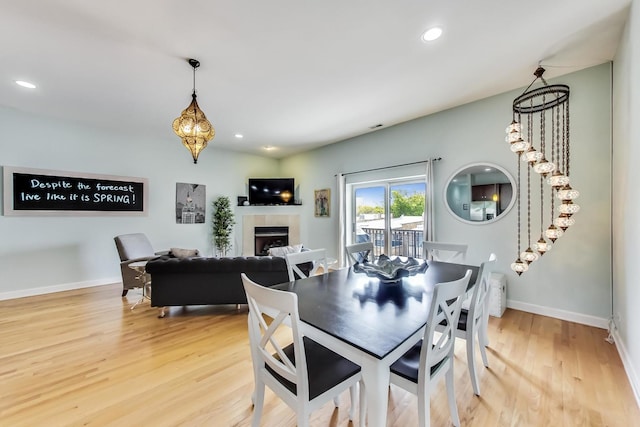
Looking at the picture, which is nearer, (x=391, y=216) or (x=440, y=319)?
(x=440, y=319)

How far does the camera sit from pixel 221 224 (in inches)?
234

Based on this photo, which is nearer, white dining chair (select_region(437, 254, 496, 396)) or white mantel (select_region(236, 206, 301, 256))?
white dining chair (select_region(437, 254, 496, 396))

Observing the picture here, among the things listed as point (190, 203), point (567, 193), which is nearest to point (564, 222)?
point (567, 193)

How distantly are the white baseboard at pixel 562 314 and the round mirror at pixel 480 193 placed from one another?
1.13 metres

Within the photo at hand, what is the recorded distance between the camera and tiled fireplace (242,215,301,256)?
6.33 meters

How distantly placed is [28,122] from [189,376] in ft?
15.9

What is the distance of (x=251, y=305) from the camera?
1334mm

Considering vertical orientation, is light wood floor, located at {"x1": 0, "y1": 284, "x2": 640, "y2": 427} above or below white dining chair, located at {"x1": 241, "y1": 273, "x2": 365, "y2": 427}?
below

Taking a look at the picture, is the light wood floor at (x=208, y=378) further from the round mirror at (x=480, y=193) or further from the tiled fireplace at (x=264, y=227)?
the tiled fireplace at (x=264, y=227)

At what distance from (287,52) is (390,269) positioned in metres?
2.23

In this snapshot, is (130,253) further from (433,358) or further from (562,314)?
(562,314)

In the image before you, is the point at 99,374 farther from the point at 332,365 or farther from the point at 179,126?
the point at 179,126

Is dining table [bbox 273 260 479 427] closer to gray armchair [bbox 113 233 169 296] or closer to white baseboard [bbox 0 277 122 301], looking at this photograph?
gray armchair [bbox 113 233 169 296]

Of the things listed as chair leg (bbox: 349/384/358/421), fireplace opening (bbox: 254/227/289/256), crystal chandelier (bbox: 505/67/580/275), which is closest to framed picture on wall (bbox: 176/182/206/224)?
fireplace opening (bbox: 254/227/289/256)
